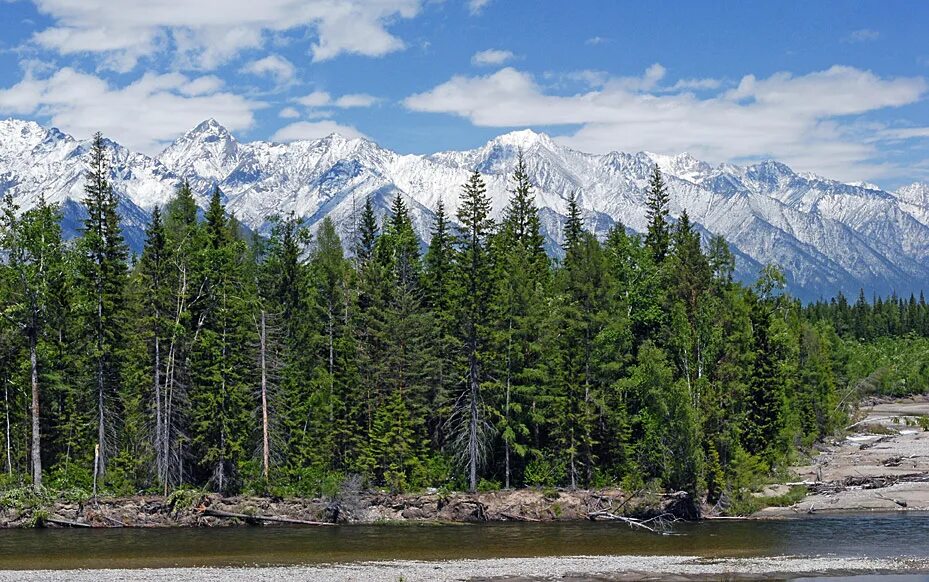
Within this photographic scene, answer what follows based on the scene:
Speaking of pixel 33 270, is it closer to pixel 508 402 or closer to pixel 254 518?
pixel 254 518

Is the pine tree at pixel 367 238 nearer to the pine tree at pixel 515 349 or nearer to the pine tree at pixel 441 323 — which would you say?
the pine tree at pixel 441 323

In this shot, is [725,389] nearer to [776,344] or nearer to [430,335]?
[776,344]

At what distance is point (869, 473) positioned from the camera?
80.4m

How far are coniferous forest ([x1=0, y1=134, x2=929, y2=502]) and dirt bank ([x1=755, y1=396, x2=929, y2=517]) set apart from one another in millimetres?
5443

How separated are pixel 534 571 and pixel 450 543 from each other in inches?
447

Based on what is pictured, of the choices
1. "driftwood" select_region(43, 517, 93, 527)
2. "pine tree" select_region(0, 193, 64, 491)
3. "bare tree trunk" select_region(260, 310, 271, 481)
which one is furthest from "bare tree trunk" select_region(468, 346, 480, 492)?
"pine tree" select_region(0, 193, 64, 491)

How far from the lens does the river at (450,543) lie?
1957 inches

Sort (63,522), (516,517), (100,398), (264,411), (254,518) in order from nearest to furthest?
1. (63,522)
2. (254,518)
3. (516,517)
4. (100,398)
5. (264,411)

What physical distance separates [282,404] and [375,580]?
30.3m

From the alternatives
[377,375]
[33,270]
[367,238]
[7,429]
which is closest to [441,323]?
[377,375]

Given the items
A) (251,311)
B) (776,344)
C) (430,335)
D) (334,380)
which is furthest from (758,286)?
(251,311)

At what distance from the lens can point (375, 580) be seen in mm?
43000

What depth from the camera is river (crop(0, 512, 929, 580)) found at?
4972 cm

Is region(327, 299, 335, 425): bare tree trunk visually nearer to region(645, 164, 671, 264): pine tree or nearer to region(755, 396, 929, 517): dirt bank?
region(645, 164, 671, 264): pine tree
